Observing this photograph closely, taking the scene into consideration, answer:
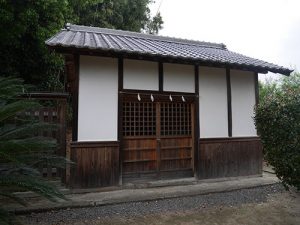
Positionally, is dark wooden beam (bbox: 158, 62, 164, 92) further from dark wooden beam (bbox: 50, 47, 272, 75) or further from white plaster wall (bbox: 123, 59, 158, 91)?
dark wooden beam (bbox: 50, 47, 272, 75)

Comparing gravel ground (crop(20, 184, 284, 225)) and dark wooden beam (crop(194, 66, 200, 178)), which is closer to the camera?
gravel ground (crop(20, 184, 284, 225))

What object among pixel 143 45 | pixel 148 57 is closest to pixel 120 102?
pixel 148 57

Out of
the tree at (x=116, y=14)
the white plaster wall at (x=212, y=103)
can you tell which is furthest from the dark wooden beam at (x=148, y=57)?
the tree at (x=116, y=14)

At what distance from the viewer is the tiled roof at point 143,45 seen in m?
7.17

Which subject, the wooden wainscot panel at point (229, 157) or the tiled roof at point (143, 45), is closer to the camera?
the tiled roof at point (143, 45)

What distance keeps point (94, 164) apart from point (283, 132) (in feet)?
15.2

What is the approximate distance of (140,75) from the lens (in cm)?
809

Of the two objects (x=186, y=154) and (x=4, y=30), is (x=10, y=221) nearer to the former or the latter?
(x=186, y=154)

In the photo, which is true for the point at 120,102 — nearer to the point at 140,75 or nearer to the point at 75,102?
the point at 140,75

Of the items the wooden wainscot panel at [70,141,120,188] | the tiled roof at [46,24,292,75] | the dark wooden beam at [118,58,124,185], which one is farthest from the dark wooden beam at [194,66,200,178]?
the wooden wainscot panel at [70,141,120,188]

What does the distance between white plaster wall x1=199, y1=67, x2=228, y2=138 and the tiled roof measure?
583mm

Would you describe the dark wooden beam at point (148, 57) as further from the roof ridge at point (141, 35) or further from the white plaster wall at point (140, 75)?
the roof ridge at point (141, 35)

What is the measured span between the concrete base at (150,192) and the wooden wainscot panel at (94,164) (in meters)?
0.28

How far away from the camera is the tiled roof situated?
717 centimetres
